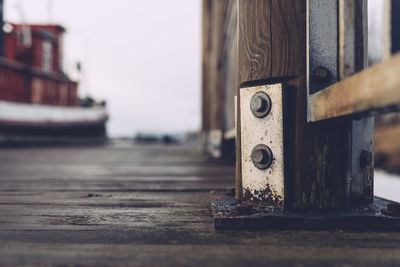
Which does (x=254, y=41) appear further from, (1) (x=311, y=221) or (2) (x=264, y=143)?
(1) (x=311, y=221)

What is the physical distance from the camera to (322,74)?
838 millimetres

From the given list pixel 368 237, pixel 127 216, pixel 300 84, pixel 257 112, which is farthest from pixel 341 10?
pixel 127 216

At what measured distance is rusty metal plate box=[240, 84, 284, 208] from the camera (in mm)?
890

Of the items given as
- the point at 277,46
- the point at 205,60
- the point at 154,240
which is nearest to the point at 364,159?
the point at 277,46

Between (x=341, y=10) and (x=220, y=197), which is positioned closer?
(x=341, y=10)

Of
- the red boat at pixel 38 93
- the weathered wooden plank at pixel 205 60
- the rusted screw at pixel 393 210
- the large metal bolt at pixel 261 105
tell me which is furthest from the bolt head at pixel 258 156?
the red boat at pixel 38 93

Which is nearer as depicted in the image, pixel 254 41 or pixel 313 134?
pixel 313 134

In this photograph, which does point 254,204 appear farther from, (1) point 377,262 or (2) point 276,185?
(1) point 377,262

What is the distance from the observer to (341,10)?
2.71 feet

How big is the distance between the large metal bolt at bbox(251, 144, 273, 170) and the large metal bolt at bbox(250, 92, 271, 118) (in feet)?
0.31

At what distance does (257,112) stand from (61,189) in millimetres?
1073

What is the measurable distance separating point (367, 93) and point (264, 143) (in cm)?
41

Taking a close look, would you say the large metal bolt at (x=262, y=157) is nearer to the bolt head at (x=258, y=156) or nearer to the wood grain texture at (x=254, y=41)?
the bolt head at (x=258, y=156)

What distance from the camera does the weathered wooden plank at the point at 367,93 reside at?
0.46 metres
